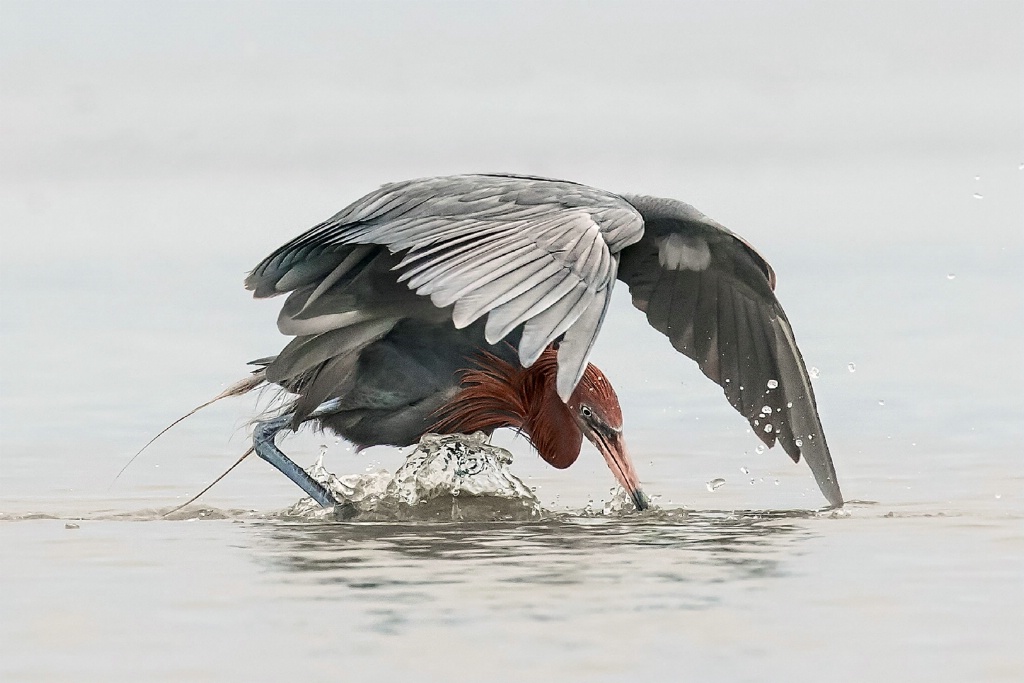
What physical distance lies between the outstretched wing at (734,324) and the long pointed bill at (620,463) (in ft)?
3.05

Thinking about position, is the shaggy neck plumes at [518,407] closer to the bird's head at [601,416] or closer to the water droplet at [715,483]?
the bird's head at [601,416]

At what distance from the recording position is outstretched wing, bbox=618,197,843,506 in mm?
10070

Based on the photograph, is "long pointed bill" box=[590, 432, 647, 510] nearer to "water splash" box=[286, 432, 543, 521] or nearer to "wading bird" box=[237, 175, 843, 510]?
"wading bird" box=[237, 175, 843, 510]

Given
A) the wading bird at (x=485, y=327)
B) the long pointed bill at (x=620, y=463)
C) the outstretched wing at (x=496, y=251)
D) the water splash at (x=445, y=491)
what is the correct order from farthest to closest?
1. the long pointed bill at (x=620, y=463)
2. the water splash at (x=445, y=491)
3. the wading bird at (x=485, y=327)
4. the outstretched wing at (x=496, y=251)

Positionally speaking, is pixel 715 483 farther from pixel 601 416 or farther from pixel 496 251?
pixel 496 251

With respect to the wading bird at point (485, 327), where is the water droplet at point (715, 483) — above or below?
below

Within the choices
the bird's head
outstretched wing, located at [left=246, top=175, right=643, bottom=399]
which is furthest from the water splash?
outstretched wing, located at [left=246, top=175, right=643, bottom=399]

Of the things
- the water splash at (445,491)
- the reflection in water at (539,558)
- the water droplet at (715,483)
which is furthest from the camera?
the water droplet at (715,483)

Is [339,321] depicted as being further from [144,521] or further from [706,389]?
[706,389]

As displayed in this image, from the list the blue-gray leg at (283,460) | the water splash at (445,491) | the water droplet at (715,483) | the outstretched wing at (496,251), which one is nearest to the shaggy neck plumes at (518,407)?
the water splash at (445,491)

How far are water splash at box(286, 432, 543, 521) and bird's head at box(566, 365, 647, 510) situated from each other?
1.43ft

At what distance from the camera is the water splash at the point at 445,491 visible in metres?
9.45

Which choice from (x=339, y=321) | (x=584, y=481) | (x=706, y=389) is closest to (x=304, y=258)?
(x=339, y=321)

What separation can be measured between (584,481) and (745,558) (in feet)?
10.4
